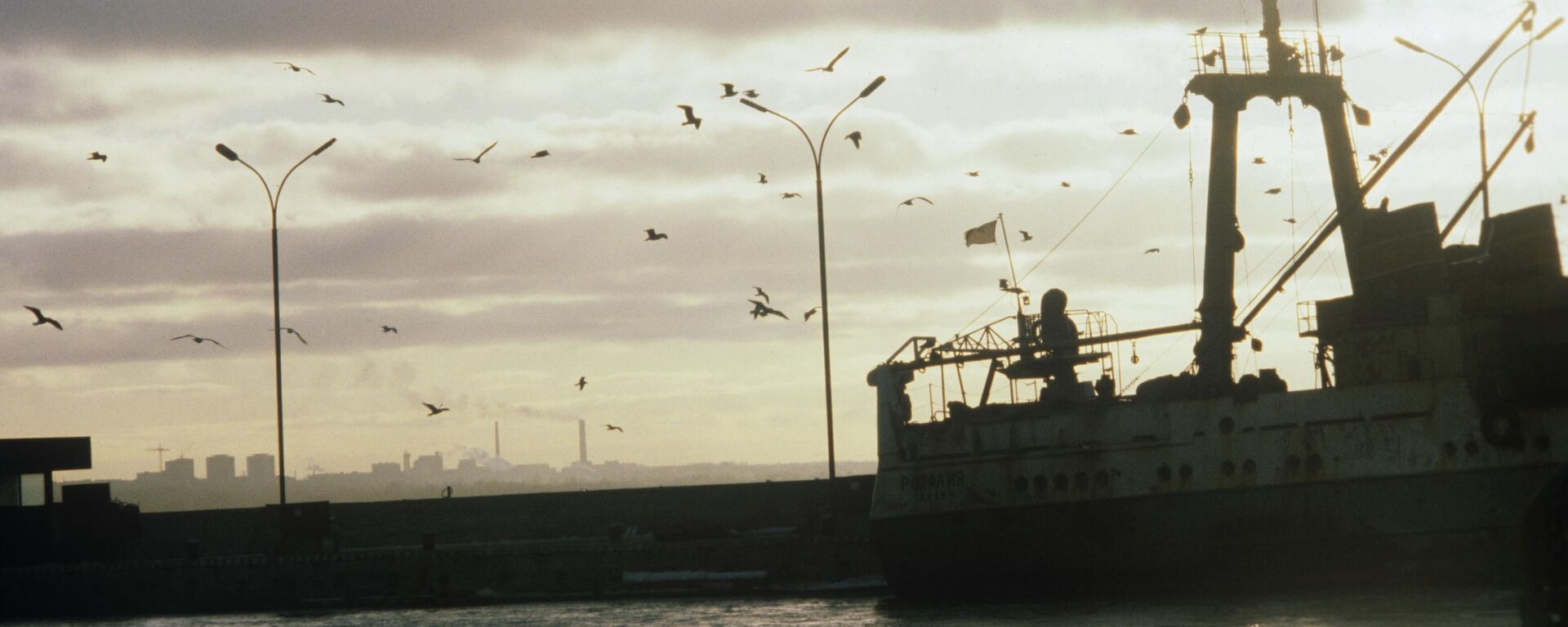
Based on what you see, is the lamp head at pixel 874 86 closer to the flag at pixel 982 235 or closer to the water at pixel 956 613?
the flag at pixel 982 235

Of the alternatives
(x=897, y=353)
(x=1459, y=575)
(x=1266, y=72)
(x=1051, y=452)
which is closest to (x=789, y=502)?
(x=897, y=353)

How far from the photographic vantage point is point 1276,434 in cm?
4034

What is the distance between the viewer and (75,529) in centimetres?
5788

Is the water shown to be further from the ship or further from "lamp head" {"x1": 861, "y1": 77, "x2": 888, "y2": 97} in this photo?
"lamp head" {"x1": 861, "y1": 77, "x2": 888, "y2": 97}

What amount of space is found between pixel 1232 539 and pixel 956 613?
24.6 feet

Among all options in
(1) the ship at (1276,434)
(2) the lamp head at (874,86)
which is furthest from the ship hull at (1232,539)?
(2) the lamp head at (874,86)

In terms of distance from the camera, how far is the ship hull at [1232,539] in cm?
3766

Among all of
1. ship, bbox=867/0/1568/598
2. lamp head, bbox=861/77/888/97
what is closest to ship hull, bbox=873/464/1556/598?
ship, bbox=867/0/1568/598

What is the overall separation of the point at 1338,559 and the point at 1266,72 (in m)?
15.6

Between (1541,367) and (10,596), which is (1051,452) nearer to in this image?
(1541,367)

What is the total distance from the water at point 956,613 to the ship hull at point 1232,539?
3.96 feet

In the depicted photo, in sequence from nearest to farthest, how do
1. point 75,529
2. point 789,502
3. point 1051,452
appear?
point 1051,452, point 75,529, point 789,502

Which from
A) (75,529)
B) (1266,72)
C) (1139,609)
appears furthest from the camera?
(75,529)

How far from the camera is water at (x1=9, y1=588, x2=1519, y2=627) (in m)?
→ 32.4
